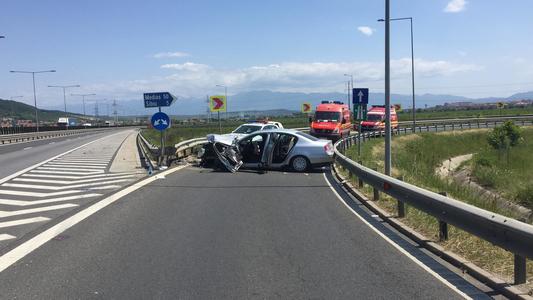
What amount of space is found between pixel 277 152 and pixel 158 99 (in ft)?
17.2

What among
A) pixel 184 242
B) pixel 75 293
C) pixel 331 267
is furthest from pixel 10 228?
pixel 331 267

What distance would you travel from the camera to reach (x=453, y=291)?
5316mm

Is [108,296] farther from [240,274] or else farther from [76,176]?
[76,176]

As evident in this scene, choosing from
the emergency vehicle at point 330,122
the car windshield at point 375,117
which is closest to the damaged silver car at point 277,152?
the emergency vehicle at point 330,122

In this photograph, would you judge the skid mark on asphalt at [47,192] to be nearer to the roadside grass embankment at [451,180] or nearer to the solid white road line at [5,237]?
the solid white road line at [5,237]

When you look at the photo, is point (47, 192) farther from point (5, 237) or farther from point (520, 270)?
point (520, 270)

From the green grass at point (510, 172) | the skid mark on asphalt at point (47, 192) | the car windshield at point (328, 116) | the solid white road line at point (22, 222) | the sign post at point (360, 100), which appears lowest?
the green grass at point (510, 172)

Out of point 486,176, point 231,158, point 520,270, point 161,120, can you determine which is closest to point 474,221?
point 520,270

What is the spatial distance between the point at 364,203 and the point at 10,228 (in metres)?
6.75

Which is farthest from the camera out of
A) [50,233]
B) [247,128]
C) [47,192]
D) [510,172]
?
[510,172]

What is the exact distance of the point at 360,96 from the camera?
20.5m

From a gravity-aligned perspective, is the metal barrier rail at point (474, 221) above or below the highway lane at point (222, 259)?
above

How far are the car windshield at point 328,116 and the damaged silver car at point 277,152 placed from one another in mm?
20625

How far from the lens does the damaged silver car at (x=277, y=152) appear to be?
1825 centimetres
